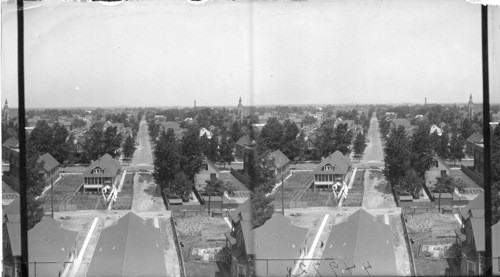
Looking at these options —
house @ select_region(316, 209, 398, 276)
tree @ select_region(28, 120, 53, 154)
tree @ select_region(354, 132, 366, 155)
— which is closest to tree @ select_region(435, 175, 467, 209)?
house @ select_region(316, 209, 398, 276)

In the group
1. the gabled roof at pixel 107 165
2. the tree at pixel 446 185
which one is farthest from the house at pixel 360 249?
the gabled roof at pixel 107 165

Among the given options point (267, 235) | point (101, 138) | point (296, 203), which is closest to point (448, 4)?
point (296, 203)

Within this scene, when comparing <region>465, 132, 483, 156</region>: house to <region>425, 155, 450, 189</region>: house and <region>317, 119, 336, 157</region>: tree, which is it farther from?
<region>317, 119, 336, 157</region>: tree

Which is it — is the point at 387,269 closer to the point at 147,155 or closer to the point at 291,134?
the point at 291,134

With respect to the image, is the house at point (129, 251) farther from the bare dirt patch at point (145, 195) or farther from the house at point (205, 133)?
the house at point (205, 133)

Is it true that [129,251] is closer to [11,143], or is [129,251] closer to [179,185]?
[179,185]
